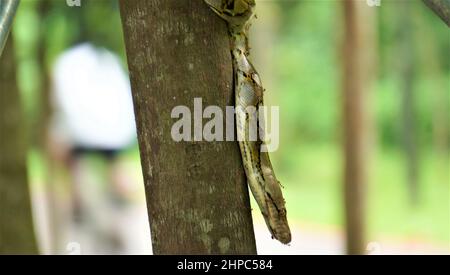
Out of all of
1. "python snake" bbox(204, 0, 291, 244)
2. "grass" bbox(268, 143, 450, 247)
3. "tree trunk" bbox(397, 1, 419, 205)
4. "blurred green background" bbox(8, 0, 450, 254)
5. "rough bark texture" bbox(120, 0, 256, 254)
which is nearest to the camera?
"rough bark texture" bbox(120, 0, 256, 254)

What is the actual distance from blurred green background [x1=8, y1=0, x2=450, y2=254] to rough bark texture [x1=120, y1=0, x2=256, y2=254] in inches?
211

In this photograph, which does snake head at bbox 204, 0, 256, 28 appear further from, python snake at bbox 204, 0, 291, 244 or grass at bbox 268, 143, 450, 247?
grass at bbox 268, 143, 450, 247

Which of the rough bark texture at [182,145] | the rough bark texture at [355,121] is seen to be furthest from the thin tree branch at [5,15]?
the rough bark texture at [355,121]

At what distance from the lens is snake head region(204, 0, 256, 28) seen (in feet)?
8.81

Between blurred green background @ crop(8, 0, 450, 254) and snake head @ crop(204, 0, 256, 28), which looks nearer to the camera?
snake head @ crop(204, 0, 256, 28)

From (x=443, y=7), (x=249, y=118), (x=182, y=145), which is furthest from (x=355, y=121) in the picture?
(x=443, y=7)

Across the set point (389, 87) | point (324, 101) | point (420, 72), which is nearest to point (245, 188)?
point (420, 72)

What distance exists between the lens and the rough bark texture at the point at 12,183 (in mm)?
5043

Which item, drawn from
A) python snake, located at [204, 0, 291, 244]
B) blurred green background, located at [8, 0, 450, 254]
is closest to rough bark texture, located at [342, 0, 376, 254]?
blurred green background, located at [8, 0, 450, 254]

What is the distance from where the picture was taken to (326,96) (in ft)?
57.7

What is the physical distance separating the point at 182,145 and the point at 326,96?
1524cm

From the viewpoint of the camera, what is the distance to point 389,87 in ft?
48.7

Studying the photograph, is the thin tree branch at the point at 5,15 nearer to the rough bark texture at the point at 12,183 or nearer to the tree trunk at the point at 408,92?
the rough bark texture at the point at 12,183
